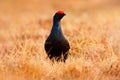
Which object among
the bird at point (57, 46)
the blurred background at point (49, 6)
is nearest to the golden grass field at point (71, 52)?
the bird at point (57, 46)

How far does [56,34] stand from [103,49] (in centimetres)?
87

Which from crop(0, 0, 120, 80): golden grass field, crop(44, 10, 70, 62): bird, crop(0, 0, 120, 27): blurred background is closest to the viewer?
crop(0, 0, 120, 80): golden grass field

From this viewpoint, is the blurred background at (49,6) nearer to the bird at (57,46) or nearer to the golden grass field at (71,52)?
the golden grass field at (71,52)

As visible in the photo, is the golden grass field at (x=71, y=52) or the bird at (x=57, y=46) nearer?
the golden grass field at (x=71, y=52)

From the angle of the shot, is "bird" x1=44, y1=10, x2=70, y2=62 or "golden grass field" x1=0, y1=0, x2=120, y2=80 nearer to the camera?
"golden grass field" x1=0, y1=0, x2=120, y2=80

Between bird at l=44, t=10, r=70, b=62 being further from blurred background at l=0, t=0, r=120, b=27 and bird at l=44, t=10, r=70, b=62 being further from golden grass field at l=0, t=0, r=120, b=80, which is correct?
Answer: blurred background at l=0, t=0, r=120, b=27

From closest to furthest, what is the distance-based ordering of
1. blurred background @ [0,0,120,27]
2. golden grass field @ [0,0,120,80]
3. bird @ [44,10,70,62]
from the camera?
1. golden grass field @ [0,0,120,80]
2. bird @ [44,10,70,62]
3. blurred background @ [0,0,120,27]

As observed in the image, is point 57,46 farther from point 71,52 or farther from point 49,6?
point 49,6

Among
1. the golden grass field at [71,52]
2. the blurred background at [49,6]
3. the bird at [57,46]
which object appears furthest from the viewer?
the blurred background at [49,6]

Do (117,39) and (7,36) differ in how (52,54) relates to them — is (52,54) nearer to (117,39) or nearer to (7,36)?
(117,39)

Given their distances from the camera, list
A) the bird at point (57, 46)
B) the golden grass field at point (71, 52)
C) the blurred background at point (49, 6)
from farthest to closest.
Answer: the blurred background at point (49, 6) → the bird at point (57, 46) → the golden grass field at point (71, 52)

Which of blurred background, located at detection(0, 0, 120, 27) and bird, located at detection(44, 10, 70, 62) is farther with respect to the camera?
blurred background, located at detection(0, 0, 120, 27)

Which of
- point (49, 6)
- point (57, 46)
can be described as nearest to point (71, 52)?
point (57, 46)

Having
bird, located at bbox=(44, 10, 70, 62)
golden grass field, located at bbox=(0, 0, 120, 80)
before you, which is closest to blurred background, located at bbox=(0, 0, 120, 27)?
golden grass field, located at bbox=(0, 0, 120, 80)
